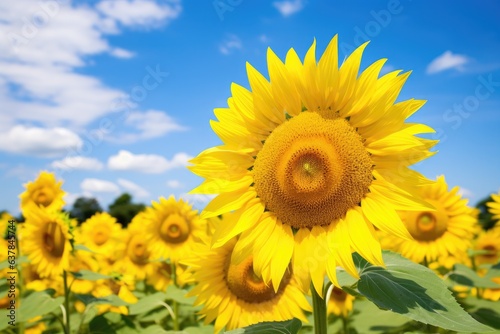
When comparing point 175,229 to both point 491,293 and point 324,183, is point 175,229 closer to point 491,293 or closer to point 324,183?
point 491,293

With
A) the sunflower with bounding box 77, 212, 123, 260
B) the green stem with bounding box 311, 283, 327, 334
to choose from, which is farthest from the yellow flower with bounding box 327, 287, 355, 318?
the sunflower with bounding box 77, 212, 123, 260

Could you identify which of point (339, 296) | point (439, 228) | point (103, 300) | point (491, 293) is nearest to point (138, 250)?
point (103, 300)

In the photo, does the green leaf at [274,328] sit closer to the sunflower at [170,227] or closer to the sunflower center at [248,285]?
the sunflower center at [248,285]

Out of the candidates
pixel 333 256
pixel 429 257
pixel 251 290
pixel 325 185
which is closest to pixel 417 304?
pixel 333 256

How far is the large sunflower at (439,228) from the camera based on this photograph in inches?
224

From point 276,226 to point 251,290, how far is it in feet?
4.36

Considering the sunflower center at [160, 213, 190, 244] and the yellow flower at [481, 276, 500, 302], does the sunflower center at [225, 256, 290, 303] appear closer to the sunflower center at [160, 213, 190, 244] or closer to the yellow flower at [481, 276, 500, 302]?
the sunflower center at [160, 213, 190, 244]

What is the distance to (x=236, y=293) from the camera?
3.84 metres

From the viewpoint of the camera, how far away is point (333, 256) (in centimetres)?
239

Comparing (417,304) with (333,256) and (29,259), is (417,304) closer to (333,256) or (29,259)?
(333,256)

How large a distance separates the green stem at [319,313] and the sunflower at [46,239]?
3.58 metres

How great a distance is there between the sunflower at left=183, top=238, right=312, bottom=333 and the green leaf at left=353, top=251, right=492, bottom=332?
4.10 ft

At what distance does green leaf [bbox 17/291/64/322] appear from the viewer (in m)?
4.22

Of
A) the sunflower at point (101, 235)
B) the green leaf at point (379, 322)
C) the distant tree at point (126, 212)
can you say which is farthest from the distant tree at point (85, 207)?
the green leaf at point (379, 322)
